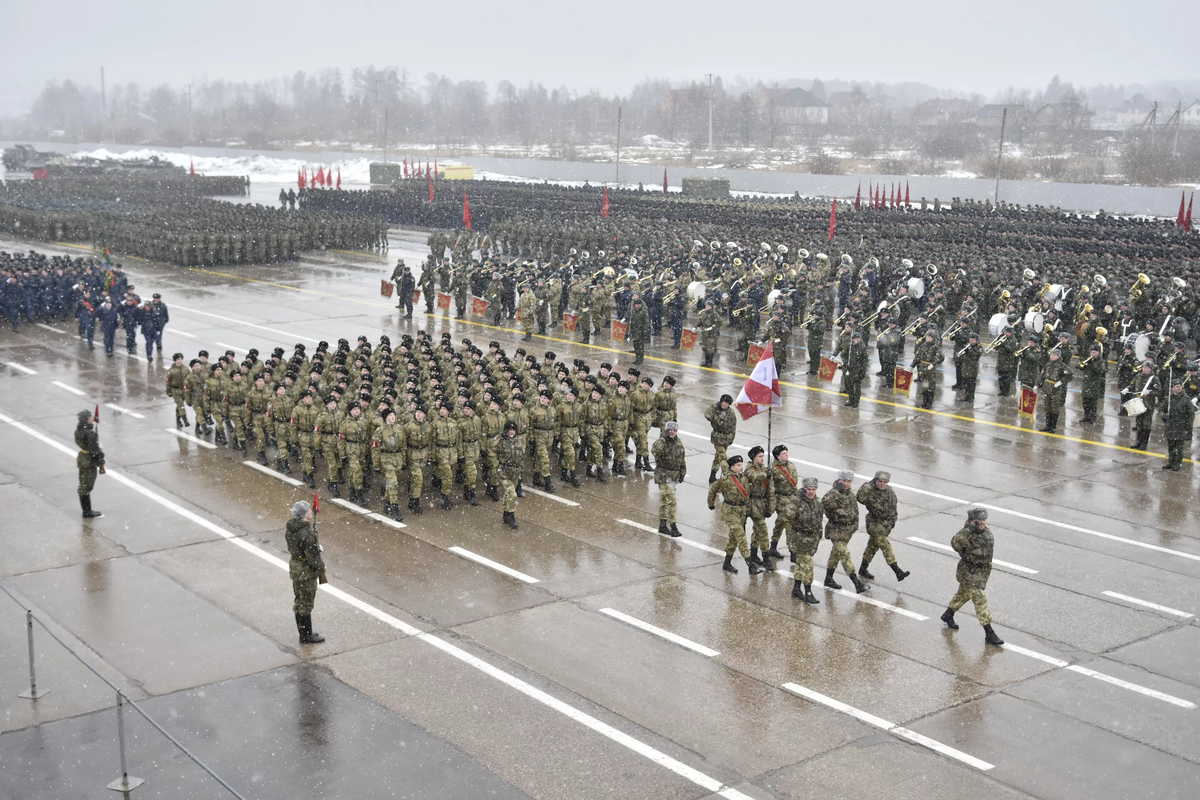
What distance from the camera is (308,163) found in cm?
10825

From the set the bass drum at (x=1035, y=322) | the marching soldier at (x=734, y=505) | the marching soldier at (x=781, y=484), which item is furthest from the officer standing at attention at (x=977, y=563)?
the bass drum at (x=1035, y=322)

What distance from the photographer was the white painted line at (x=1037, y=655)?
10.7 m

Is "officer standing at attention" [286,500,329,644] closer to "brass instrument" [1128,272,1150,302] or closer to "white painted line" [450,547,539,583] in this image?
"white painted line" [450,547,539,583]

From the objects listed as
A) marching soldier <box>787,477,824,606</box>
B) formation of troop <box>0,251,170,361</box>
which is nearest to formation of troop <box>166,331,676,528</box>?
marching soldier <box>787,477,824,606</box>

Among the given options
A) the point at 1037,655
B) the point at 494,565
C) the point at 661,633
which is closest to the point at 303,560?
the point at 494,565

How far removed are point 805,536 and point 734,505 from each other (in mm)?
960

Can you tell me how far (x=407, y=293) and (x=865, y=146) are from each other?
103 m

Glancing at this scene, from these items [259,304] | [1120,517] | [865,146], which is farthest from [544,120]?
[1120,517]

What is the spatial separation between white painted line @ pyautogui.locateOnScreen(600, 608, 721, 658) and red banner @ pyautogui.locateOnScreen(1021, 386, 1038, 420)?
11122mm

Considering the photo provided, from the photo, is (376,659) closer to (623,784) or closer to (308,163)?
(623,784)

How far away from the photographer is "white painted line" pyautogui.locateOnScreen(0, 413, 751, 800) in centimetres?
869

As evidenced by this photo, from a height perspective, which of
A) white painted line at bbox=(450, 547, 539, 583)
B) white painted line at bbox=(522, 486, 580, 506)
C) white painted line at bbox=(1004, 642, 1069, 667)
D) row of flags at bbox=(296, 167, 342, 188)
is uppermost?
row of flags at bbox=(296, 167, 342, 188)

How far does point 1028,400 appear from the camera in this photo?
20.1 metres

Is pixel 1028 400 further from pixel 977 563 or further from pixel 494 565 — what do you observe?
pixel 494 565
